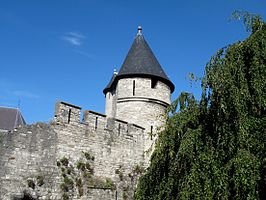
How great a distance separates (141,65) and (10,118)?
23.6ft

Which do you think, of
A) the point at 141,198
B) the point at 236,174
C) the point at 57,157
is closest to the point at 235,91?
the point at 236,174

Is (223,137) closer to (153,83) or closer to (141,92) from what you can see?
(141,92)

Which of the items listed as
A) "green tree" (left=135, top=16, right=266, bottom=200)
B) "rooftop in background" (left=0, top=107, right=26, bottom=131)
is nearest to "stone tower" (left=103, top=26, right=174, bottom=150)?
"rooftop in background" (left=0, top=107, right=26, bottom=131)

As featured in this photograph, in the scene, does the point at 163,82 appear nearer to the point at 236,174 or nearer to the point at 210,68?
the point at 210,68

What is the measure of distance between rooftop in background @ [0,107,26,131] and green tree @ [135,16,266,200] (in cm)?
1123

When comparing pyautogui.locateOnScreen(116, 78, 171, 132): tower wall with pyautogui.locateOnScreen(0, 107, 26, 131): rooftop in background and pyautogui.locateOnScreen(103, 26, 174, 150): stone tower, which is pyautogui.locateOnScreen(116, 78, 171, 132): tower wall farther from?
pyautogui.locateOnScreen(0, 107, 26, 131): rooftop in background

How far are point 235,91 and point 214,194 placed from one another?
1729 millimetres

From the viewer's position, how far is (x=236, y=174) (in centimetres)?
568

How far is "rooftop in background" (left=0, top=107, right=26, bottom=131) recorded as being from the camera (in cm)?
1685

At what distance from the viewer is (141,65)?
13844 mm

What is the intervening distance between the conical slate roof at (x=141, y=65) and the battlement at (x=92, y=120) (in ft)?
6.76

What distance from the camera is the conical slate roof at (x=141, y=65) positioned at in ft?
44.6

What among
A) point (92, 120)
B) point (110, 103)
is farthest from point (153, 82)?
point (92, 120)

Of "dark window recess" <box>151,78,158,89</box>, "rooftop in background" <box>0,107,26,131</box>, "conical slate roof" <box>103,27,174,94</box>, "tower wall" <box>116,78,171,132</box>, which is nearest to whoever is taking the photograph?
"tower wall" <box>116,78,171,132</box>
